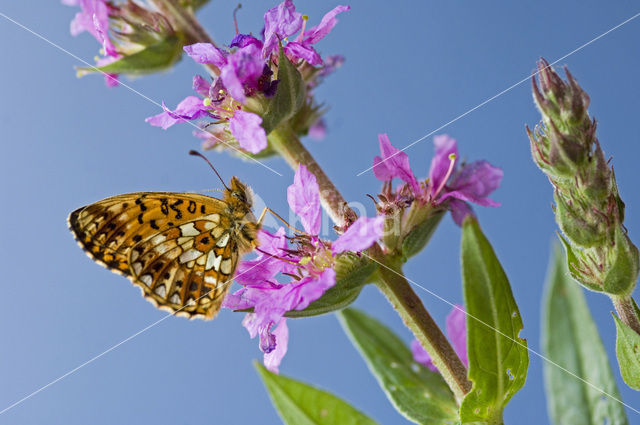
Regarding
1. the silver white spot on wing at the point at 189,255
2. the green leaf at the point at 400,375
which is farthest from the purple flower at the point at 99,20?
the green leaf at the point at 400,375

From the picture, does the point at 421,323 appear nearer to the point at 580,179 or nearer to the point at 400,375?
the point at 400,375

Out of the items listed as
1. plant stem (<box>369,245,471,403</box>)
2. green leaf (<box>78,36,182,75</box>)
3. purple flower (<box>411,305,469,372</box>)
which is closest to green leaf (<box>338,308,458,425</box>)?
purple flower (<box>411,305,469,372</box>)

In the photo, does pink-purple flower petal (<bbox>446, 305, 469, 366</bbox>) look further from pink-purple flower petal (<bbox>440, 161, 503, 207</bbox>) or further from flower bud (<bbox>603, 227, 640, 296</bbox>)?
flower bud (<bbox>603, 227, 640, 296</bbox>)

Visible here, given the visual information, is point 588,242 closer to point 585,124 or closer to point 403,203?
point 585,124

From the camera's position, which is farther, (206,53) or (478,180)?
(478,180)

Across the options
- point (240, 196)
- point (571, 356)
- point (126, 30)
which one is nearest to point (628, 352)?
point (571, 356)
